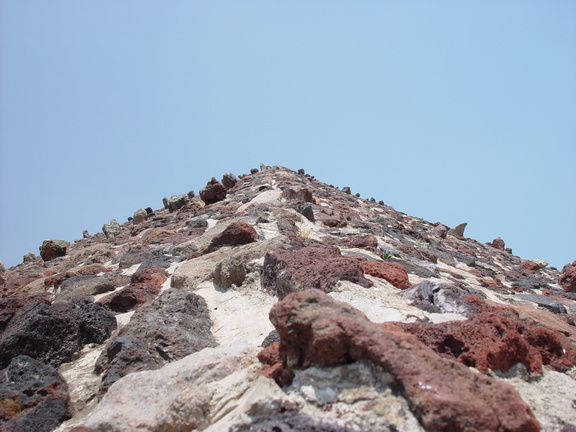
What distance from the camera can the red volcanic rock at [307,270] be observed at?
355 cm

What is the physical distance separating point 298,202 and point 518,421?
24.9 feet

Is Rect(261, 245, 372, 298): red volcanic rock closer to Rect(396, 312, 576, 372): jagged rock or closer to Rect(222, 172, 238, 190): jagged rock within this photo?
Rect(396, 312, 576, 372): jagged rock

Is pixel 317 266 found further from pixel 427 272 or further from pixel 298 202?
pixel 298 202

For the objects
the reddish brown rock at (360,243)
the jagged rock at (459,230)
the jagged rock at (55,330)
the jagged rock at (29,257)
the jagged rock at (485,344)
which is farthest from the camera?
the jagged rock at (459,230)

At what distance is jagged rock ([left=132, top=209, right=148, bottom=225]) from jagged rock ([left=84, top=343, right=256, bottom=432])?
1447 cm

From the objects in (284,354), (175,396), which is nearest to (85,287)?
(175,396)

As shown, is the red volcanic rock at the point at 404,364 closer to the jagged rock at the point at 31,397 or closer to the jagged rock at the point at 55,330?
the jagged rock at the point at 31,397

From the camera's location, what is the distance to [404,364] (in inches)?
74.7

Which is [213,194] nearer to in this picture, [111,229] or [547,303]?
[111,229]

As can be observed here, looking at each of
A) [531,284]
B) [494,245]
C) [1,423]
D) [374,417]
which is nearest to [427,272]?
[531,284]

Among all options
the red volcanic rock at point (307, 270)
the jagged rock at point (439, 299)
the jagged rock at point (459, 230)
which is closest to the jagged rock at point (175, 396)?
the red volcanic rock at point (307, 270)

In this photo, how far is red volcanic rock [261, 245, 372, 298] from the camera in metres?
3.55

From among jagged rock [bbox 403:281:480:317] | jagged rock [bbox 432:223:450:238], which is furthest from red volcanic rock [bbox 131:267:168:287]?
jagged rock [bbox 432:223:450:238]

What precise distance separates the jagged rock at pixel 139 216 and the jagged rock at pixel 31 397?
44.3ft
